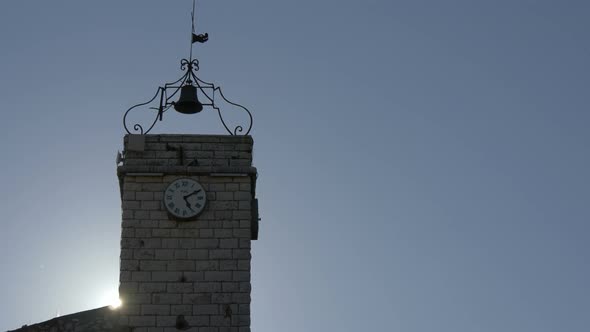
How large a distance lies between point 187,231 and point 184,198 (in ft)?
1.98

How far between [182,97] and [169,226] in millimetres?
2635

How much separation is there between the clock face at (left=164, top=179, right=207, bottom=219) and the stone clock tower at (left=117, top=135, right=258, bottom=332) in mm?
17

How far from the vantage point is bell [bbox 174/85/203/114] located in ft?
75.3

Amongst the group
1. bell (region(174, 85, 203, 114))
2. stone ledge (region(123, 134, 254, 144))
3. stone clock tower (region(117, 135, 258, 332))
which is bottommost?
stone clock tower (region(117, 135, 258, 332))

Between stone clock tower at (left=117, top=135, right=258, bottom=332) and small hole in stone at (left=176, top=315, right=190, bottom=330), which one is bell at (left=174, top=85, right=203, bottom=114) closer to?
stone clock tower at (left=117, top=135, right=258, bottom=332)

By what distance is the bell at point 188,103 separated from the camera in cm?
2295

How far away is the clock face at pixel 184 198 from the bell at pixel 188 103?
1.63 metres

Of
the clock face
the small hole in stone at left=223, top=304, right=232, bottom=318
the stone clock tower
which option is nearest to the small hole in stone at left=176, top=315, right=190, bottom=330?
the stone clock tower

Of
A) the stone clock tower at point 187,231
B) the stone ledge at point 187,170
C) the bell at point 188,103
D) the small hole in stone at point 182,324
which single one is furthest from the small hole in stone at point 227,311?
the bell at point 188,103

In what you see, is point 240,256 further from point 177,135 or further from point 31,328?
point 31,328

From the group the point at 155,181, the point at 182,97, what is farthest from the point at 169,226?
the point at 182,97

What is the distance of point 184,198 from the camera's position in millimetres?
21922

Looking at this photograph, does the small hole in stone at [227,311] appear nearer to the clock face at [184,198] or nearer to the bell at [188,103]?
the clock face at [184,198]

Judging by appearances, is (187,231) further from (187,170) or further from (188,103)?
(188,103)
